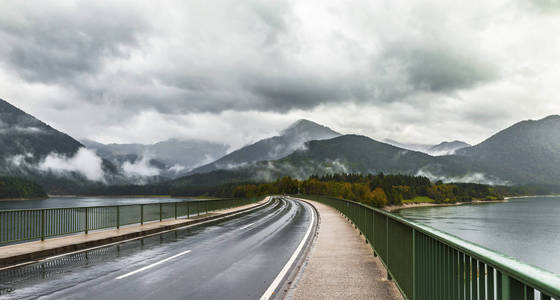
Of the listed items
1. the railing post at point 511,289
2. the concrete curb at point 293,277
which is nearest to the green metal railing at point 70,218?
the concrete curb at point 293,277

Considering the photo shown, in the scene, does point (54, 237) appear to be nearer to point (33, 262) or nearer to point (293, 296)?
point (33, 262)

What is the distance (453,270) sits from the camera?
12.7ft

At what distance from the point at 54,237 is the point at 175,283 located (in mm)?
10811

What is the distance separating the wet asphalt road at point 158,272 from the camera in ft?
24.6

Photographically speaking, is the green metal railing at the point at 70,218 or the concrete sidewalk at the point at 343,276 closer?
the concrete sidewalk at the point at 343,276

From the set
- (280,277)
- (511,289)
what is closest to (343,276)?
(280,277)

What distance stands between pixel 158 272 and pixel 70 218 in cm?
881

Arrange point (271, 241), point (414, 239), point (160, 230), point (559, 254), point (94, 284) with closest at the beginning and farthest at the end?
point (414, 239)
point (94, 284)
point (271, 241)
point (160, 230)
point (559, 254)

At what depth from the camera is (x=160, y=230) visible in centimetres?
1914

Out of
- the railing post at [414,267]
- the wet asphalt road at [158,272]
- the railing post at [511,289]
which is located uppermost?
the railing post at [511,289]

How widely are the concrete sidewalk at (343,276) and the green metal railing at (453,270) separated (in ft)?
1.53

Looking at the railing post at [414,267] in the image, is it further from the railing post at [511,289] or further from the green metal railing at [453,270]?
the railing post at [511,289]

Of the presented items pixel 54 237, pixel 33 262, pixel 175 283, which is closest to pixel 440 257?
pixel 175 283

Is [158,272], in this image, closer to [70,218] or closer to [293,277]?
[293,277]
